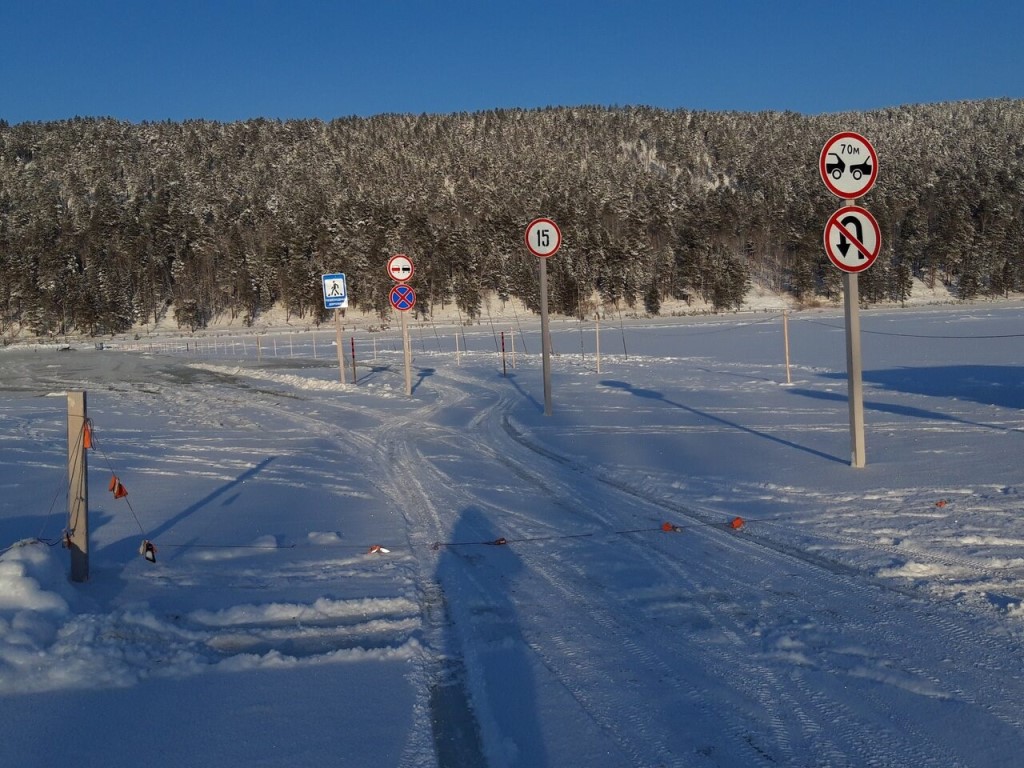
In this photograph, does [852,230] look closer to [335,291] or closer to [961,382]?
[961,382]

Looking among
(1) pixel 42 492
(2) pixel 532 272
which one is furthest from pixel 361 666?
(2) pixel 532 272

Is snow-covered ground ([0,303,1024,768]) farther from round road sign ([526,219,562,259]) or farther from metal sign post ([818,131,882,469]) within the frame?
round road sign ([526,219,562,259])

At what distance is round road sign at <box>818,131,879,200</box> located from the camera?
31.9 feet

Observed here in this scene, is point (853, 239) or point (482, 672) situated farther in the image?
point (853, 239)

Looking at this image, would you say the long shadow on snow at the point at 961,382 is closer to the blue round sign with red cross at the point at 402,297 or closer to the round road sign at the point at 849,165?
the round road sign at the point at 849,165

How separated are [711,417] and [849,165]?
5862mm

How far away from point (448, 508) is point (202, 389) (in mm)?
17840

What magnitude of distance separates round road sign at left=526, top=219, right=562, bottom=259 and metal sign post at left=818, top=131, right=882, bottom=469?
6.67 m

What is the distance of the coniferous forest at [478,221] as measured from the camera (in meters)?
91.0

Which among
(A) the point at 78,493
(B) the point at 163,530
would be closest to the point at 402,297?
(B) the point at 163,530

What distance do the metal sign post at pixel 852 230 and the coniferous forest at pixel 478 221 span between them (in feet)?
248

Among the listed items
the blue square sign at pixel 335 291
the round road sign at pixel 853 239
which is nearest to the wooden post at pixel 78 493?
the round road sign at pixel 853 239

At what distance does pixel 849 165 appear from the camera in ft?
32.2

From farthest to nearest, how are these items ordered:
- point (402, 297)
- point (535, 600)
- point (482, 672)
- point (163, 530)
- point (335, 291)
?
point (335, 291)
point (402, 297)
point (163, 530)
point (535, 600)
point (482, 672)
